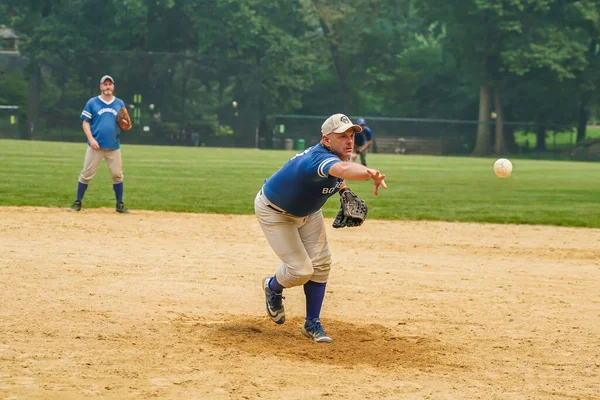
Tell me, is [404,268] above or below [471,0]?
below

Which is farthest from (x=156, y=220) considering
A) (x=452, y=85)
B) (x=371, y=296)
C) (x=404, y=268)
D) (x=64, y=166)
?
(x=452, y=85)

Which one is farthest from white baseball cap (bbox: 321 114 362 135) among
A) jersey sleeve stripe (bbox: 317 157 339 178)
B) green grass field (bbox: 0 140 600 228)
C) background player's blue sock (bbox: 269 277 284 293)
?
green grass field (bbox: 0 140 600 228)

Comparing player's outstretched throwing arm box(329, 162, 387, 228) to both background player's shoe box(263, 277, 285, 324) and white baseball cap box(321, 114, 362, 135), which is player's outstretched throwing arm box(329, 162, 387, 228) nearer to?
white baseball cap box(321, 114, 362, 135)

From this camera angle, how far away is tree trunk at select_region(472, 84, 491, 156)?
57.9m

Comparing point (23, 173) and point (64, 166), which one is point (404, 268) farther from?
point (64, 166)

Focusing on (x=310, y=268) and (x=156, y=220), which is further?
(x=156, y=220)

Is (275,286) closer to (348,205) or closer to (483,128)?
(348,205)

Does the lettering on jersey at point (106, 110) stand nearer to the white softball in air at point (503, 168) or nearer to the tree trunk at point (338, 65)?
the white softball in air at point (503, 168)

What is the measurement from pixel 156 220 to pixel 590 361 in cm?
860

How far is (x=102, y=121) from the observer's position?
46.4 feet

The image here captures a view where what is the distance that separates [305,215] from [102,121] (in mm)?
8158

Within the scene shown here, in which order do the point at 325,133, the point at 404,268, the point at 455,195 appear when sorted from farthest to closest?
the point at 455,195, the point at 404,268, the point at 325,133

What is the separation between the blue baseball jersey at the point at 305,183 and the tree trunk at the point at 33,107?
4664 cm

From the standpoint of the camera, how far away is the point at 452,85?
215 ft
